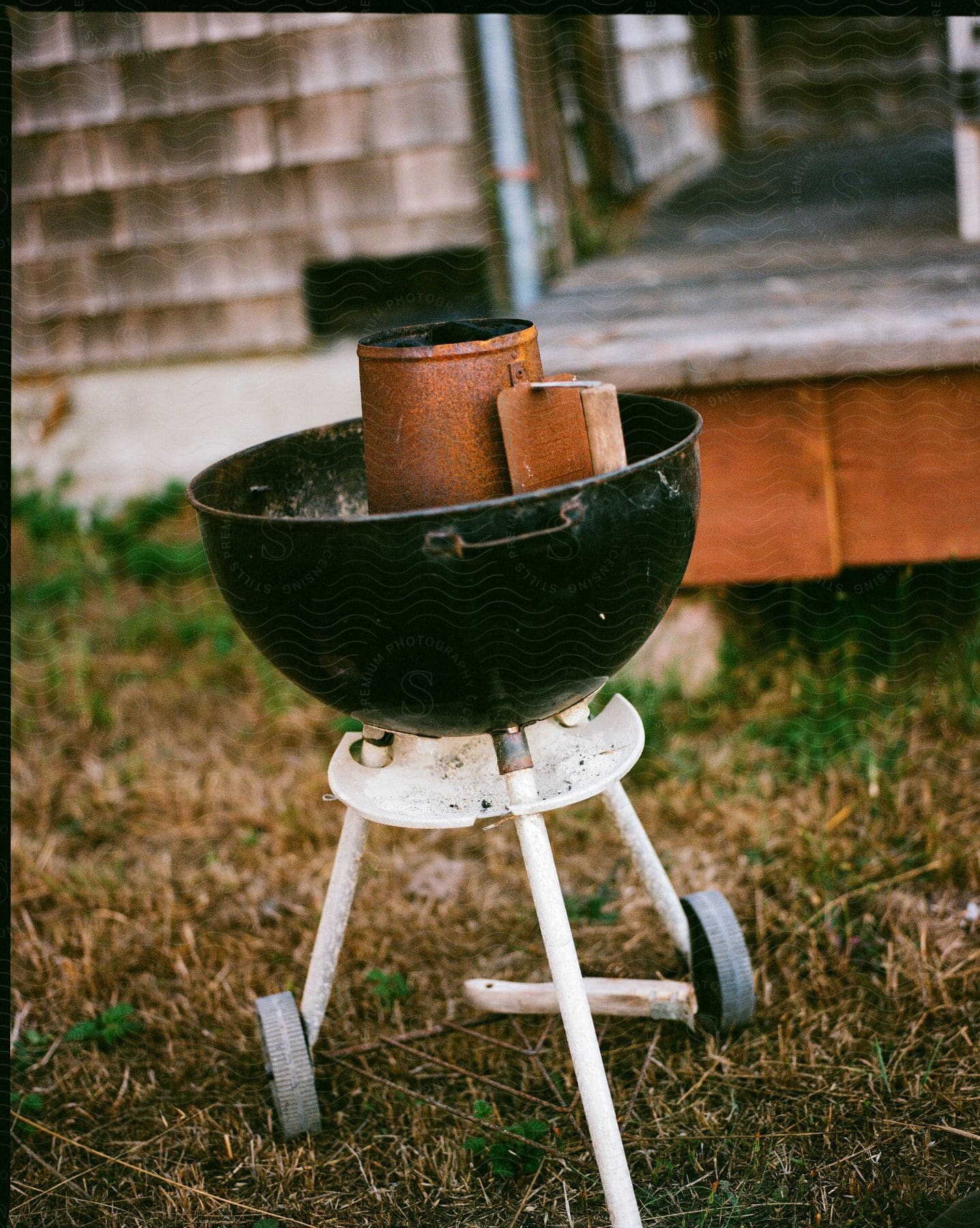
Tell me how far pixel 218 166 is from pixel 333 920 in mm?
3010

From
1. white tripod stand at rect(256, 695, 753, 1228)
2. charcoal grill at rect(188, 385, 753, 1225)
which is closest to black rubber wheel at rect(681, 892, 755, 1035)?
white tripod stand at rect(256, 695, 753, 1228)

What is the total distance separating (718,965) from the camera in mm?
1705

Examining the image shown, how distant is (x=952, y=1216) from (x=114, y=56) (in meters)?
3.93

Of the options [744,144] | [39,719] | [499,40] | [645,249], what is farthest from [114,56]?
[744,144]

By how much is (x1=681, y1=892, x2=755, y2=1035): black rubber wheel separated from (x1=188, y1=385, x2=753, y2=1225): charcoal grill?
438 millimetres

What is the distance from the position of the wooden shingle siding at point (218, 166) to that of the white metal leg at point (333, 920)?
8.73ft

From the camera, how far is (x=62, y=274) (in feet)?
13.3

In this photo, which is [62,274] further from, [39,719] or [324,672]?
[324,672]

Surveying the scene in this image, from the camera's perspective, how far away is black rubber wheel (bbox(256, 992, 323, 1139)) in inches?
63.9

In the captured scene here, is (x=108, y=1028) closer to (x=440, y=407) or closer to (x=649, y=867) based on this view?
(x=649, y=867)

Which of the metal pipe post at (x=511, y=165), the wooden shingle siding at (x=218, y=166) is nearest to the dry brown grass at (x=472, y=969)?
the metal pipe post at (x=511, y=165)

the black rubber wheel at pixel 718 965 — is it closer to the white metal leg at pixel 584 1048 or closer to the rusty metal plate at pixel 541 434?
the white metal leg at pixel 584 1048

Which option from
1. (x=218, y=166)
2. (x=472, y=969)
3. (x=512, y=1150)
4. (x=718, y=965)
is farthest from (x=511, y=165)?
(x=512, y=1150)

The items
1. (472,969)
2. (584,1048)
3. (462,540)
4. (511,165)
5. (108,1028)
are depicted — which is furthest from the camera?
Answer: (511,165)
